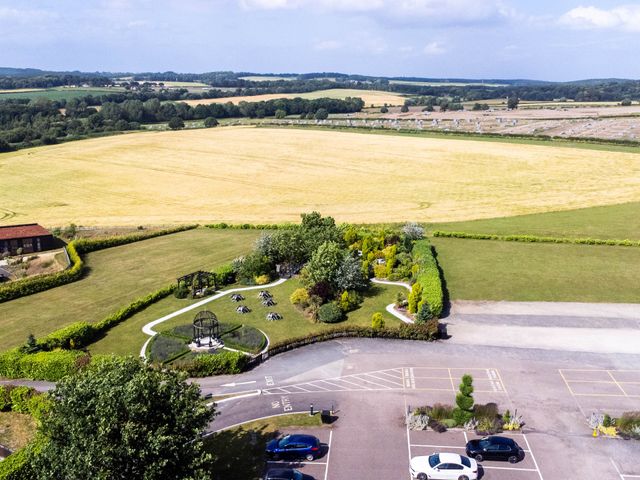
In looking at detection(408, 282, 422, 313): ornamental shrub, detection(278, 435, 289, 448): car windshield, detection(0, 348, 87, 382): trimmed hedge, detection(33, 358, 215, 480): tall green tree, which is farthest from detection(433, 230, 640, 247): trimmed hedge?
detection(33, 358, 215, 480): tall green tree

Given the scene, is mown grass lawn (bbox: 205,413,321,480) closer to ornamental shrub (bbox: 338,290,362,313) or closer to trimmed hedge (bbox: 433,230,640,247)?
ornamental shrub (bbox: 338,290,362,313)

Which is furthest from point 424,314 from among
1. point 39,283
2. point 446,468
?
point 39,283

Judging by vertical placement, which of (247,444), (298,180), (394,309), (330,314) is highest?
(298,180)

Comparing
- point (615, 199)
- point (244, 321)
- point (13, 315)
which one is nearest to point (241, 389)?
point (244, 321)

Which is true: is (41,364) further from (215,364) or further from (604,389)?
(604,389)

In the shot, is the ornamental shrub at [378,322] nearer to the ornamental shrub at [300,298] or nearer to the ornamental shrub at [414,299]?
the ornamental shrub at [414,299]

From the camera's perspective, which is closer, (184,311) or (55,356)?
(55,356)

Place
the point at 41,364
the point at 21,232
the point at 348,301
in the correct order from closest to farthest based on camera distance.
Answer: the point at 41,364
the point at 348,301
the point at 21,232
